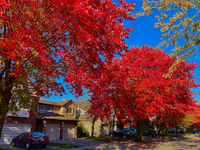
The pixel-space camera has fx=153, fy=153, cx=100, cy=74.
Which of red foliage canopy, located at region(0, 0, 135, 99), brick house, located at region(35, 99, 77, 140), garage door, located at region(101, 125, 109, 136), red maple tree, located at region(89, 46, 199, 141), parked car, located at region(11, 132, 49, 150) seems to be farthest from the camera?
garage door, located at region(101, 125, 109, 136)

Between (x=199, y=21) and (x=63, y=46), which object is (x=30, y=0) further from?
(x=199, y=21)

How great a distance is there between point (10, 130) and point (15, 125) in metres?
0.71

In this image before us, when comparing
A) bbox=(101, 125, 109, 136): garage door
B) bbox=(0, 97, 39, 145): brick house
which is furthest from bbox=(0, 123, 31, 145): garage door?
bbox=(101, 125, 109, 136): garage door

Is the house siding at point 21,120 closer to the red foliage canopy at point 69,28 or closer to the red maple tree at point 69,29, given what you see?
the red maple tree at point 69,29

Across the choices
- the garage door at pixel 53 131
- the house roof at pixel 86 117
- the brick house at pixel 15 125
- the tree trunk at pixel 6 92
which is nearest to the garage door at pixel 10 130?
the brick house at pixel 15 125

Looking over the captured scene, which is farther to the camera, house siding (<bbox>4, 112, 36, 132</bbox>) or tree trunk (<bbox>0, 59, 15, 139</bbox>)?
house siding (<bbox>4, 112, 36, 132</bbox>)

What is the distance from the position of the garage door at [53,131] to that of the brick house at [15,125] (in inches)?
136

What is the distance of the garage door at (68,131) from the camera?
24566mm

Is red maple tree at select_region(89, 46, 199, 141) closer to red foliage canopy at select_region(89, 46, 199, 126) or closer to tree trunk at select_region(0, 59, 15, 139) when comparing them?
red foliage canopy at select_region(89, 46, 199, 126)

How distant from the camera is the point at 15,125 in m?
17.5

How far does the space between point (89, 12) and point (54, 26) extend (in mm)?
1654

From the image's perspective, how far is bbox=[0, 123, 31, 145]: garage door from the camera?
16234 mm

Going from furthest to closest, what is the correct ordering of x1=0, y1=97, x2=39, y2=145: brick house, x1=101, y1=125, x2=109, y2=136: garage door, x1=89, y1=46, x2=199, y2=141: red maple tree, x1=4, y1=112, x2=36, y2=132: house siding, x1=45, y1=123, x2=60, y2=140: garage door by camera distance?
x1=101, y1=125, x2=109, y2=136: garage door
x1=45, y1=123, x2=60, y2=140: garage door
x1=4, y1=112, x2=36, y2=132: house siding
x1=0, y1=97, x2=39, y2=145: brick house
x1=89, y1=46, x2=199, y2=141: red maple tree

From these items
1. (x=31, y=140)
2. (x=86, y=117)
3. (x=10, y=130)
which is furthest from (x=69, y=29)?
(x=86, y=117)
